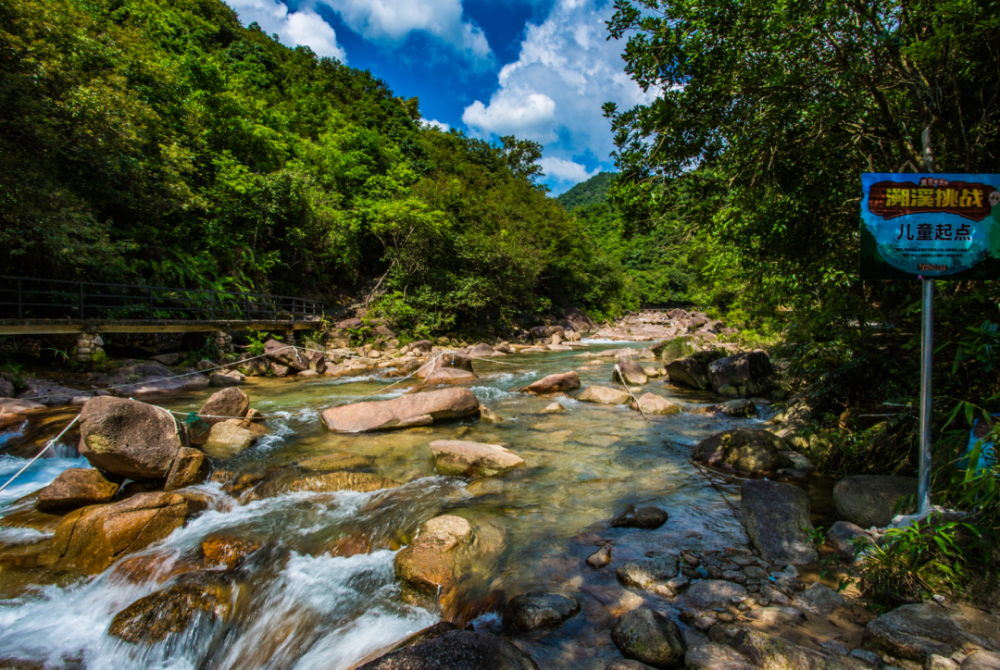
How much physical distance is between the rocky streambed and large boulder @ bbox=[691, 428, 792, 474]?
3 cm

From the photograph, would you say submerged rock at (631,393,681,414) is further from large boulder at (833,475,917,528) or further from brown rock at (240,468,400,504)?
brown rock at (240,468,400,504)

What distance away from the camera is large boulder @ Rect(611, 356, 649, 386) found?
11894mm

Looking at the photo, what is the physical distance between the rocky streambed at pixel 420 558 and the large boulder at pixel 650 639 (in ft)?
0.04

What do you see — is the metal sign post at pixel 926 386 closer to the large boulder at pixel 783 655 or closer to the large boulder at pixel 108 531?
the large boulder at pixel 783 655

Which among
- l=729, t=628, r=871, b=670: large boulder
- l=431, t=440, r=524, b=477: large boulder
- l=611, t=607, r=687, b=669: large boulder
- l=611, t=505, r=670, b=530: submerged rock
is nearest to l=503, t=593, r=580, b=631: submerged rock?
l=611, t=607, r=687, b=669: large boulder

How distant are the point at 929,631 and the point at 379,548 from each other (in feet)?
12.7

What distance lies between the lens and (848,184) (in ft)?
13.8

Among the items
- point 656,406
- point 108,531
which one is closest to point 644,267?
point 656,406

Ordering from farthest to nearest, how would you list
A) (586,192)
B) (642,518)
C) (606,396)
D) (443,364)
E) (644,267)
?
1. (586,192)
2. (644,267)
3. (443,364)
4. (606,396)
5. (642,518)

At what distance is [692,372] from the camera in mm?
11023

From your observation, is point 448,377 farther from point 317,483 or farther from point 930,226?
point 930,226

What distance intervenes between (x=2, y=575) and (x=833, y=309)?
7.86 metres

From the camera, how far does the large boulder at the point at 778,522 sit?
3402 millimetres

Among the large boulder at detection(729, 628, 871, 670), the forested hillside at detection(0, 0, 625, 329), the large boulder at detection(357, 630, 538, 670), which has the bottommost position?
the large boulder at detection(729, 628, 871, 670)
